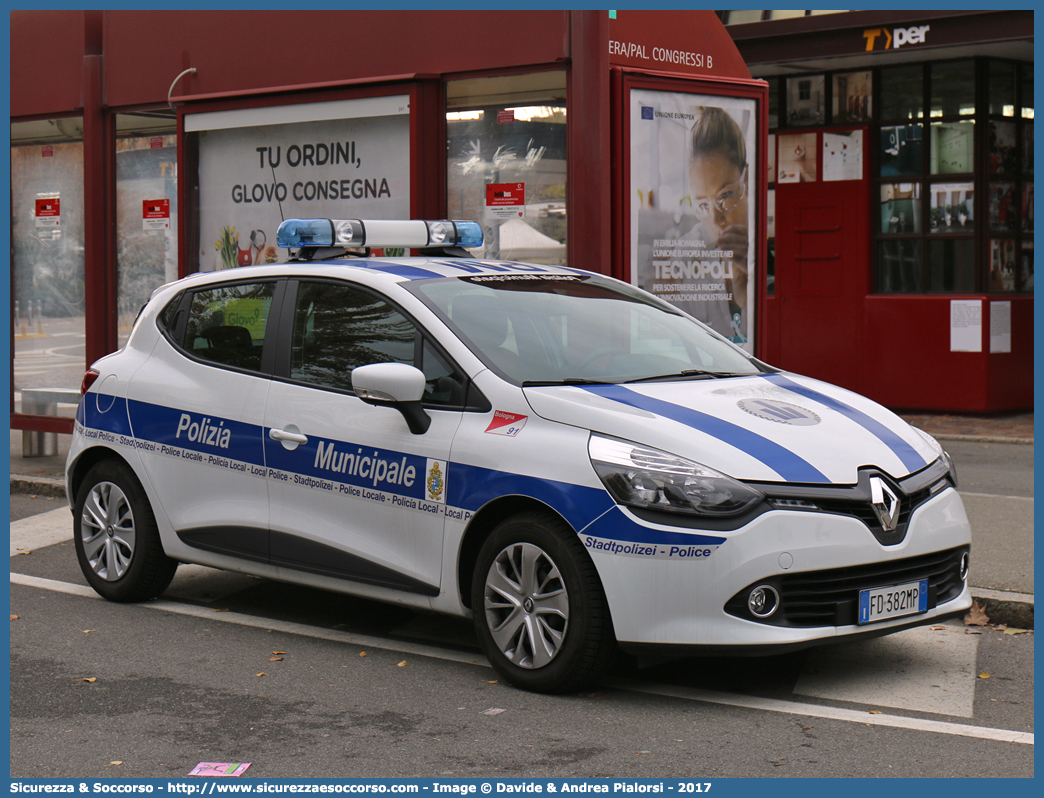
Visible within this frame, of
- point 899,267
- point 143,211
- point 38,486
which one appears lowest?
point 38,486

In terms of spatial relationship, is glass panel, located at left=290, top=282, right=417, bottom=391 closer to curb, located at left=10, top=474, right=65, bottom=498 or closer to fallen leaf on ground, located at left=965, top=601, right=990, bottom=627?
fallen leaf on ground, located at left=965, top=601, right=990, bottom=627

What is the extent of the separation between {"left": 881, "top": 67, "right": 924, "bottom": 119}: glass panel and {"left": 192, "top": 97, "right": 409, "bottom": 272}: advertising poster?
7295mm

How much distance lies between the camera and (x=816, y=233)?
1603 centimetres

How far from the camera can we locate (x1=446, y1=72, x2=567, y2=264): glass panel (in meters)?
9.58

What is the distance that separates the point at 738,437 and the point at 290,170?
6.51m

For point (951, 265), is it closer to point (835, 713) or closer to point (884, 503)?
point (884, 503)

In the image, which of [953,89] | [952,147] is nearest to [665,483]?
[952,147]

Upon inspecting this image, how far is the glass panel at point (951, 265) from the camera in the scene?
48.6 ft

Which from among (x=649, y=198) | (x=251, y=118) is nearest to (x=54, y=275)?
(x=251, y=118)

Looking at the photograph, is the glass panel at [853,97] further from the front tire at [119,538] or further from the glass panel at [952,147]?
the front tire at [119,538]

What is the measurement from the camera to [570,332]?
6008mm

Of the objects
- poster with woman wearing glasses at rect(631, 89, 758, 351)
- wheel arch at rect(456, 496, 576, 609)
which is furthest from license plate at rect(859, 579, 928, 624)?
poster with woman wearing glasses at rect(631, 89, 758, 351)

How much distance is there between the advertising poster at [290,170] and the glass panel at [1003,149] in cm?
761

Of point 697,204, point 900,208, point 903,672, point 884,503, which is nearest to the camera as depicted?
point 884,503
